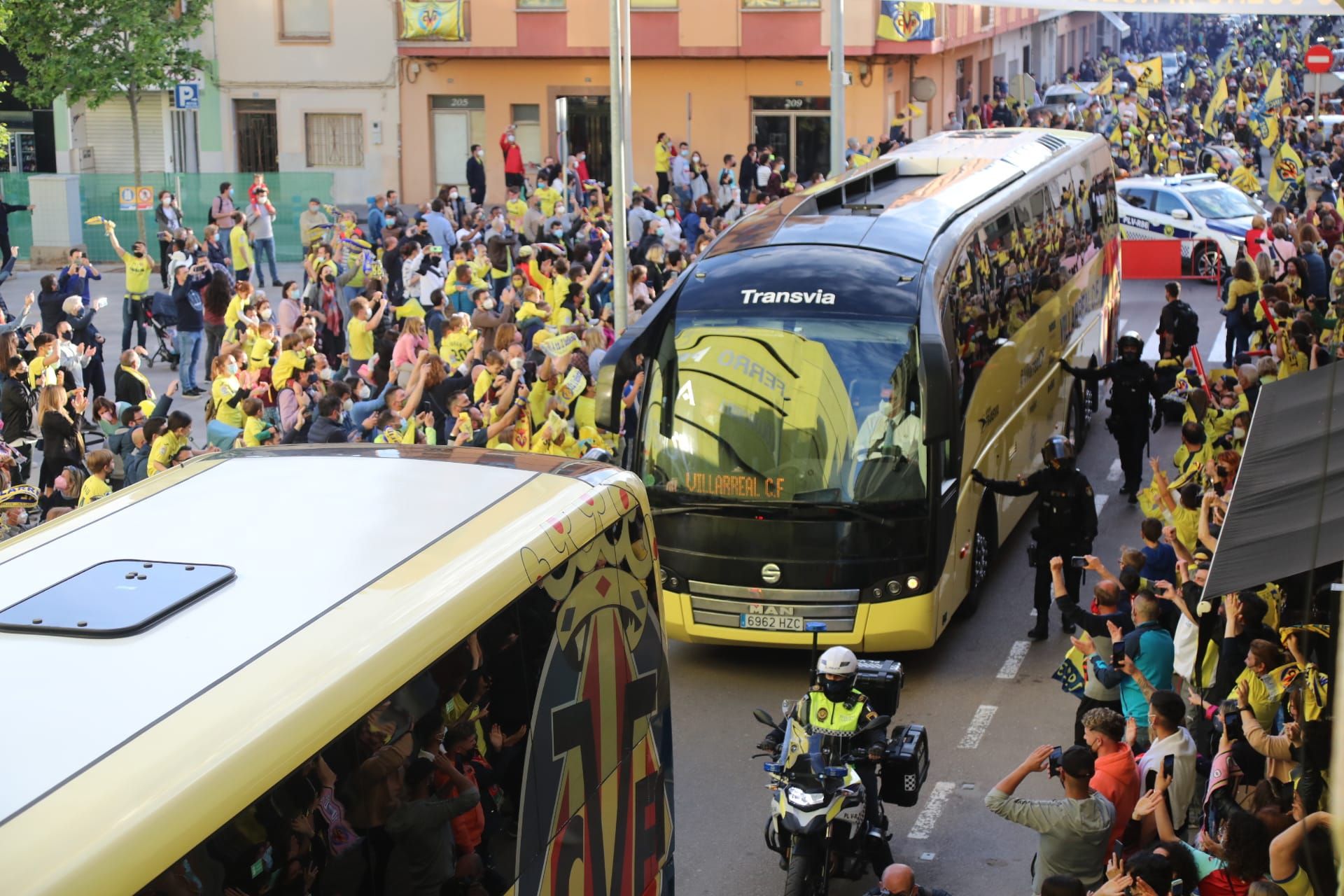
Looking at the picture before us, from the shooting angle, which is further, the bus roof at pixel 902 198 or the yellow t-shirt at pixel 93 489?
the bus roof at pixel 902 198

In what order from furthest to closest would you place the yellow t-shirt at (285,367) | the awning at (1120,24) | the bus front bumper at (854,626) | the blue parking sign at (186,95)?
the awning at (1120,24) → the blue parking sign at (186,95) → the yellow t-shirt at (285,367) → the bus front bumper at (854,626)

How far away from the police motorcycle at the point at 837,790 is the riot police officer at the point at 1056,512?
12.8ft

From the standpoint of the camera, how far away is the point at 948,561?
1214cm

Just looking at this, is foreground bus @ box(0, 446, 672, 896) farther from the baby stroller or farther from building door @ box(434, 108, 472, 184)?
building door @ box(434, 108, 472, 184)

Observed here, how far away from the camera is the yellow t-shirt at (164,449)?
40.5 feet

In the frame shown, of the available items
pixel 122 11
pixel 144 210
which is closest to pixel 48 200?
pixel 144 210

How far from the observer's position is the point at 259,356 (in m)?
16.3

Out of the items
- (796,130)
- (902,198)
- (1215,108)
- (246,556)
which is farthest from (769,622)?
(1215,108)

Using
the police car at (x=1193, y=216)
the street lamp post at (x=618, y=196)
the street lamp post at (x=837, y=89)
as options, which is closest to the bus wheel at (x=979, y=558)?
the street lamp post at (x=618, y=196)

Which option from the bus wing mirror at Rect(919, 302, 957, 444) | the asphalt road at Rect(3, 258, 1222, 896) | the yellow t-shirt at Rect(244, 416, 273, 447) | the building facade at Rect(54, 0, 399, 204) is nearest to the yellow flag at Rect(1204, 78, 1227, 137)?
the building facade at Rect(54, 0, 399, 204)

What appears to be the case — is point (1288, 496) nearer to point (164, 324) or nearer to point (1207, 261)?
point (164, 324)

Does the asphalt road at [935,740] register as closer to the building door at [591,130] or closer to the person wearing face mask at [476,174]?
the person wearing face mask at [476,174]

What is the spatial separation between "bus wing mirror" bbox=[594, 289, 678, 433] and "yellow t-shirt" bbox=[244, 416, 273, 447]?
298 centimetres

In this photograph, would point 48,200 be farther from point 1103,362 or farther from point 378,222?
point 1103,362
